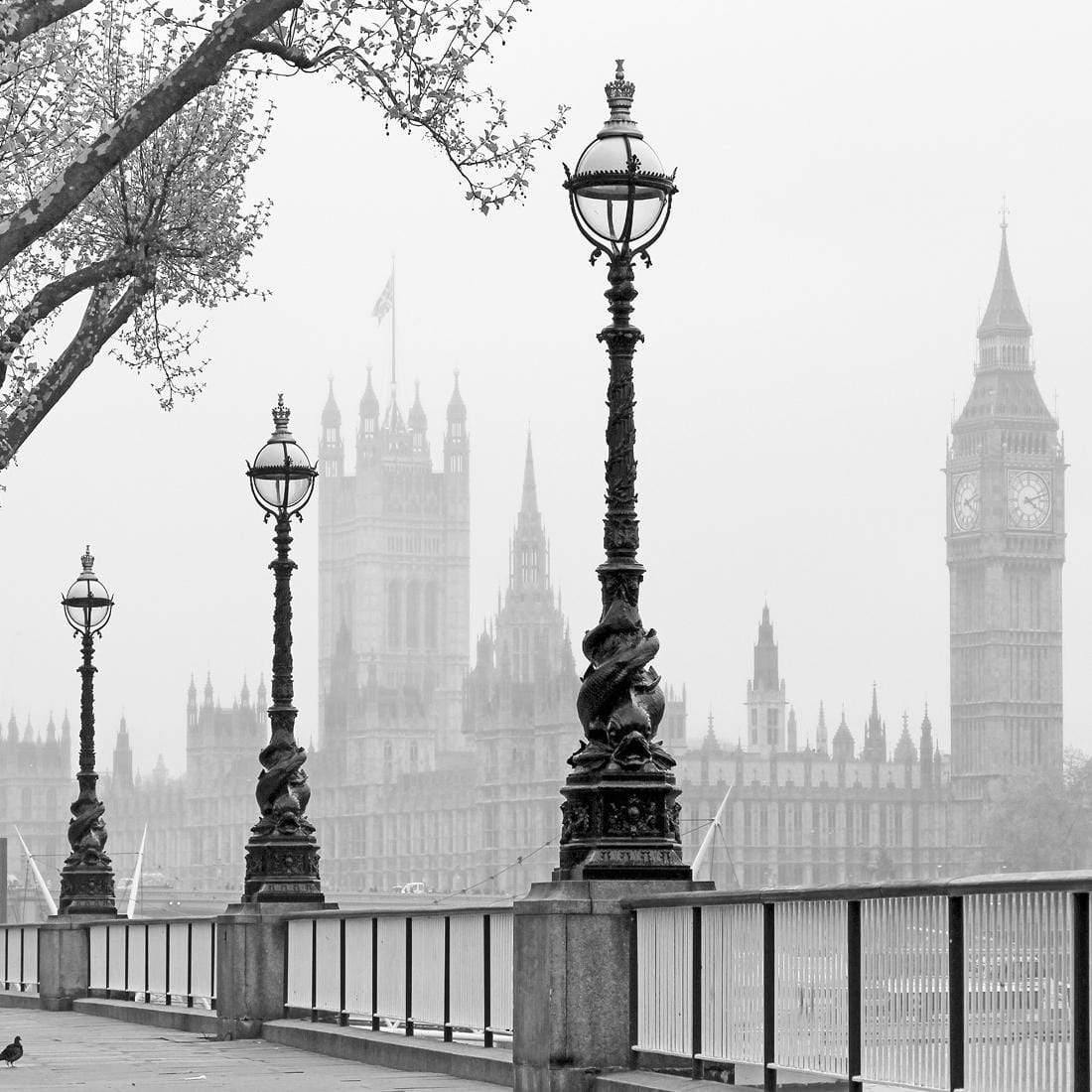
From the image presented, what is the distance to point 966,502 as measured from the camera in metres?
162

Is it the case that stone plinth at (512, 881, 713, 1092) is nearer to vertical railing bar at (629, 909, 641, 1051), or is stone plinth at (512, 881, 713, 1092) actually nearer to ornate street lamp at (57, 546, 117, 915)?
vertical railing bar at (629, 909, 641, 1051)

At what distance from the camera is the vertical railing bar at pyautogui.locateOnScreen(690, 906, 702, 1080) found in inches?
380

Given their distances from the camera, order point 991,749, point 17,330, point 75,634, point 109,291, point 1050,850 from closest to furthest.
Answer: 1. point 17,330
2. point 109,291
3. point 75,634
4. point 1050,850
5. point 991,749

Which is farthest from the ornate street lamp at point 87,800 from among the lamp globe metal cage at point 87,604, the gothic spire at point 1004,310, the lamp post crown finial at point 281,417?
the gothic spire at point 1004,310

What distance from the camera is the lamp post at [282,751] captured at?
59.4 feet

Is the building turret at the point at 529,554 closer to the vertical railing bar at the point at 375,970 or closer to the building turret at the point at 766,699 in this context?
the building turret at the point at 766,699

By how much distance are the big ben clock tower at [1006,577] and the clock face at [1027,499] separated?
0.07 metres

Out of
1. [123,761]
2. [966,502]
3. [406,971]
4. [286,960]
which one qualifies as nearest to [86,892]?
[286,960]

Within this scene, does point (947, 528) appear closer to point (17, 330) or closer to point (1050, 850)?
point (1050, 850)

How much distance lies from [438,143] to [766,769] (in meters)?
133

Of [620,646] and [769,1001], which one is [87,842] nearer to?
[620,646]

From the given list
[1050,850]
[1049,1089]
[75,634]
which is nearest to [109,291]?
[75,634]

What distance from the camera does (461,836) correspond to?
151 m

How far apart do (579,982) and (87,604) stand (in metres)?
14.6
